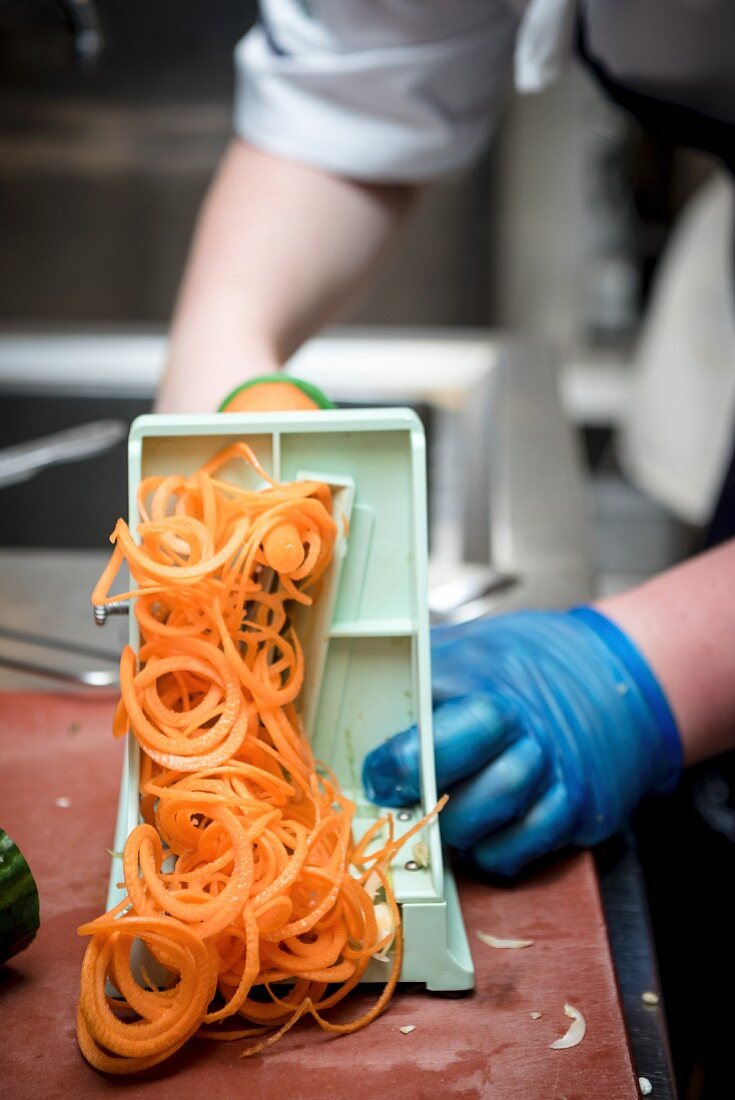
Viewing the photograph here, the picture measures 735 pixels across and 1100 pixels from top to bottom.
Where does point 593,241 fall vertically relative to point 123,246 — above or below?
above

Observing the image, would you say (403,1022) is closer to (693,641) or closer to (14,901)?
(14,901)

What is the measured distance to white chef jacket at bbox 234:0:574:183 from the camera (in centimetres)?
115

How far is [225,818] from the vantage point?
1.85 feet

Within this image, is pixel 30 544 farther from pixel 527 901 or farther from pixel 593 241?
pixel 593 241

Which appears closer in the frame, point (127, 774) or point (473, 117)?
point (127, 774)

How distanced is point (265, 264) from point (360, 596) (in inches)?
21.3

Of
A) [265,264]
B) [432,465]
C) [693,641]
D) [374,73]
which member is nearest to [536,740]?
[693,641]

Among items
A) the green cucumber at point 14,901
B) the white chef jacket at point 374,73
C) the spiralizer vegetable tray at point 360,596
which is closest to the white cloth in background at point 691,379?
the white chef jacket at point 374,73

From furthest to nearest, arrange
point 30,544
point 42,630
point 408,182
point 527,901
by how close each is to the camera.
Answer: point 30,544 → point 408,182 → point 42,630 → point 527,901

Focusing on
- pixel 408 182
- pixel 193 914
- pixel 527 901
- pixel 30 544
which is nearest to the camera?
pixel 193 914

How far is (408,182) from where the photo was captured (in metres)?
1.26

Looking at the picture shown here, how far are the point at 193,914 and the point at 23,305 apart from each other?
3.07 m

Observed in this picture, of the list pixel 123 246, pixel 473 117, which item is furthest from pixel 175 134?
pixel 473 117

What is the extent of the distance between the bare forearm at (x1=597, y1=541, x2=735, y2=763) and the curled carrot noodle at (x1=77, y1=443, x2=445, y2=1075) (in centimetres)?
25
